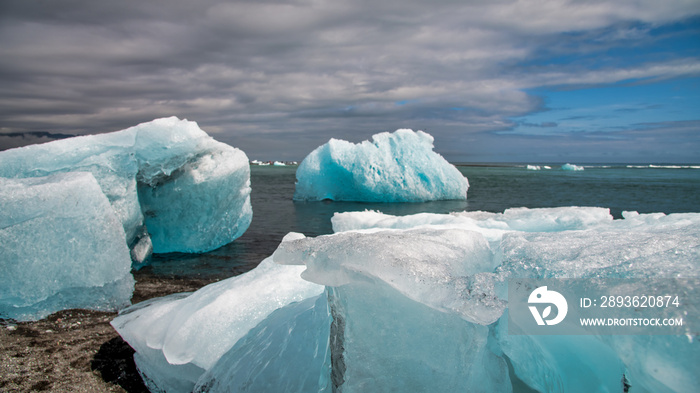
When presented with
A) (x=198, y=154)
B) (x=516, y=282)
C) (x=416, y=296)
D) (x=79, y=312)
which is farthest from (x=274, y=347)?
(x=198, y=154)

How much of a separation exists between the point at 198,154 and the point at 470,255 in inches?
211

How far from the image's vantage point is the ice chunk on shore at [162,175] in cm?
532

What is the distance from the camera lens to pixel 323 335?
2.63m

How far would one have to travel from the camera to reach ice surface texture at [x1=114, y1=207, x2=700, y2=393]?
185 centimetres

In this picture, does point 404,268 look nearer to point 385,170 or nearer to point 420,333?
point 420,333

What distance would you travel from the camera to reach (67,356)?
330 cm

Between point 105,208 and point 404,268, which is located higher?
point 404,268

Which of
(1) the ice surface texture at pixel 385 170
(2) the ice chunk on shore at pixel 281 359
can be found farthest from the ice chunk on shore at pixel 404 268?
(1) the ice surface texture at pixel 385 170
